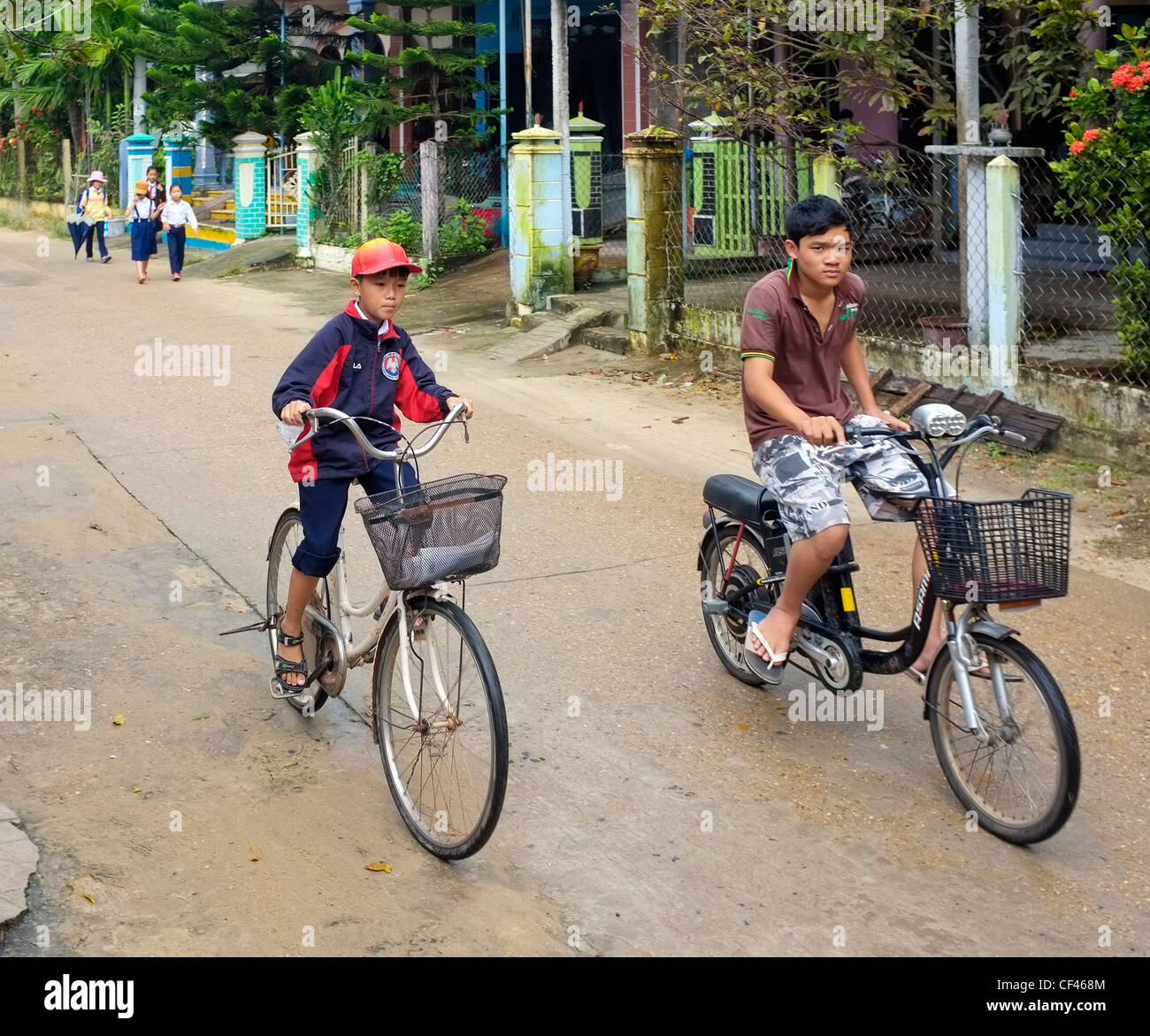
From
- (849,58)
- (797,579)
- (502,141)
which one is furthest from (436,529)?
(502,141)

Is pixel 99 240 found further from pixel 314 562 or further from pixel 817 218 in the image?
pixel 817 218

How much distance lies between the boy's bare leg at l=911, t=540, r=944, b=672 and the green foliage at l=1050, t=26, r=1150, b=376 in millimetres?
4156

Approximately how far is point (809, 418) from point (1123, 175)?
15.4 ft

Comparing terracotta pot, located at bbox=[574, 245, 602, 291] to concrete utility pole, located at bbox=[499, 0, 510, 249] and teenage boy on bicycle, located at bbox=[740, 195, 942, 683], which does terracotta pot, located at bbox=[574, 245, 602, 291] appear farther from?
teenage boy on bicycle, located at bbox=[740, 195, 942, 683]

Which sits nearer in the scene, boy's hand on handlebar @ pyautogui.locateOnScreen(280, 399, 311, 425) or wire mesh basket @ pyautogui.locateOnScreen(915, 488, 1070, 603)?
wire mesh basket @ pyautogui.locateOnScreen(915, 488, 1070, 603)

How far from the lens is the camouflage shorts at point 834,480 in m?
4.52

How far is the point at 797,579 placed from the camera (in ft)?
15.3

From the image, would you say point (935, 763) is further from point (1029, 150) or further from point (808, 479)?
point (1029, 150)

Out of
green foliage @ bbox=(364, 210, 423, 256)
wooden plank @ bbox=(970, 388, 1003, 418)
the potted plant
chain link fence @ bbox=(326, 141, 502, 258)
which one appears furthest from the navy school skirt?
wooden plank @ bbox=(970, 388, 1003, 418)

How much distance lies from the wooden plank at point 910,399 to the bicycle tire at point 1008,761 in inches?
202

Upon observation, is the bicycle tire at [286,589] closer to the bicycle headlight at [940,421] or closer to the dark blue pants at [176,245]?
the bicycle headlight at [940,421]

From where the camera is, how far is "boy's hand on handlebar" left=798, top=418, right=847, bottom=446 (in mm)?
4352

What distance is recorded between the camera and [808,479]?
15.0ft

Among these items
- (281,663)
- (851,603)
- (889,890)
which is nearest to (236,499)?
(281,663)
